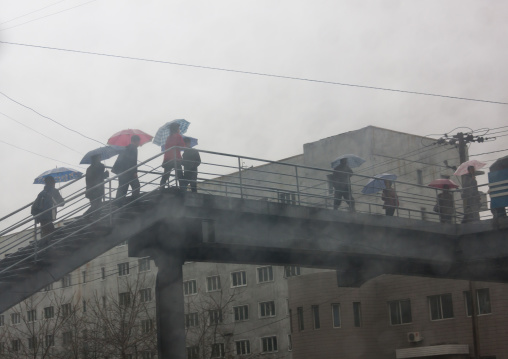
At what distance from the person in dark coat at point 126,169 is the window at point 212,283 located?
41.0 meters

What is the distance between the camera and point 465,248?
76.2ft

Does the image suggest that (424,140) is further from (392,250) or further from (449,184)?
(392,250)

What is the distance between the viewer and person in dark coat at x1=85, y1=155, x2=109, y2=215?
17172 mm

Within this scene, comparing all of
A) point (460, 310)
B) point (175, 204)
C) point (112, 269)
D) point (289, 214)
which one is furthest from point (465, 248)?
point (112, 269)

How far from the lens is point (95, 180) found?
700 inches

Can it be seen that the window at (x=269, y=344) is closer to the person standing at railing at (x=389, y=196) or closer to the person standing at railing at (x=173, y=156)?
the person standing at railing at (x=389, y=196)

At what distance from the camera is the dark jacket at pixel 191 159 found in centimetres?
1775

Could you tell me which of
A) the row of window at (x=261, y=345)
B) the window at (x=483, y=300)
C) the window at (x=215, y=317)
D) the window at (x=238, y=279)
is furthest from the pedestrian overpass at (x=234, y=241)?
the window at (x=238, y=279)

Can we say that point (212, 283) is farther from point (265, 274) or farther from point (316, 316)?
point (316, 316)

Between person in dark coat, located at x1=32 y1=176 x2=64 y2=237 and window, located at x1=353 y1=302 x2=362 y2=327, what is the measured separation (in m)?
27.7

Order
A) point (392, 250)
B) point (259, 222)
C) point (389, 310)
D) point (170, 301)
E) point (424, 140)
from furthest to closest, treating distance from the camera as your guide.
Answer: point (424, 140) → point (389, 310) → point (392, 250) → point (259, 222) → point (170, 301)

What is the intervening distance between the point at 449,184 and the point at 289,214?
955cm

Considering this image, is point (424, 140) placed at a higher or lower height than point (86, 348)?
higher

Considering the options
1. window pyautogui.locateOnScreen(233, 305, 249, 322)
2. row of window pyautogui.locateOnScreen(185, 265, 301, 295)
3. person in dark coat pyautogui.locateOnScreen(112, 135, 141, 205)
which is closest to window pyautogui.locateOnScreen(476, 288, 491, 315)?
row of window pyautogui.locateOnScreen(185, 265, 301, 295)
